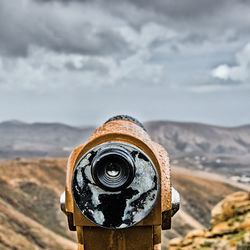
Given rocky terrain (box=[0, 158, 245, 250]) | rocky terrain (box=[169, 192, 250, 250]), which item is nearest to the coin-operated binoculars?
rocky terrain (box=[169, 192, 250, 250])

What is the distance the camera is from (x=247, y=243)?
7.89 meters

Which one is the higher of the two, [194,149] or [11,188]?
[194,149]

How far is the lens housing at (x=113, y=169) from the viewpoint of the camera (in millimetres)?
2379

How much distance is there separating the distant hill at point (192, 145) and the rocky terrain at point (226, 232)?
59.9 metres

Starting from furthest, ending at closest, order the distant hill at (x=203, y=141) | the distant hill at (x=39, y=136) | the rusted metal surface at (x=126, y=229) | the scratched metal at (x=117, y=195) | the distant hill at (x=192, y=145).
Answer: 1. the distant hill at (x=39, y=136)
2. the distant hill at (x=203, y=141)
3. the distant hill at (x=192, y=145)
4. the rusted metal surface at (x=126, y=229)
5. the scratched metal at (x=117, y=195)

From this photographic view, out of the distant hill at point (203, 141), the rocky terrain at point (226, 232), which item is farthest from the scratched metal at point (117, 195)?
the distant hill at point (203, 141)

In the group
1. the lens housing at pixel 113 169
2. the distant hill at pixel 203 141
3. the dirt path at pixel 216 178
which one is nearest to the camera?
the lens housing at pixel 113 169

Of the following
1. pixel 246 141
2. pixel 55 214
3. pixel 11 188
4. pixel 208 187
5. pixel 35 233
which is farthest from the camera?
pixel 246 141

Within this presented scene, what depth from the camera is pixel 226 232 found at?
9891mm

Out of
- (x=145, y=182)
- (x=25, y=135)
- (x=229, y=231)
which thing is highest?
(x=25, y=135)

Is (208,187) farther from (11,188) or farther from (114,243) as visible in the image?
(114,243)

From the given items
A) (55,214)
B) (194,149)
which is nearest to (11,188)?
(55,214)

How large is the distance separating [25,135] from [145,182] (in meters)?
156

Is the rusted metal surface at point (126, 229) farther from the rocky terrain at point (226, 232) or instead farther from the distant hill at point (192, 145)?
the distant hill at point (192, 145)
